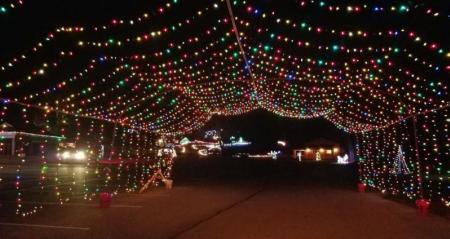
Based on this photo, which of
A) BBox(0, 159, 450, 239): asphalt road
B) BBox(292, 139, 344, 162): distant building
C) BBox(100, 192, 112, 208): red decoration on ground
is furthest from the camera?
BBox(292, 139, 344, 162): distant building

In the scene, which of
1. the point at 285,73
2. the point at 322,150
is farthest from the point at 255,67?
the point at 322,150

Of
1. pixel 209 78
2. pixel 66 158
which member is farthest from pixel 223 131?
pixel 209 78

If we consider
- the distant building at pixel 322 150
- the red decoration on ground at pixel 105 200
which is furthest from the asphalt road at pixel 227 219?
the distant building at pixel 322 150


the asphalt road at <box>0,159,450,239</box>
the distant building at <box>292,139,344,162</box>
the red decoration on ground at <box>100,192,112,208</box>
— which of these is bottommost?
the asphalt road at <box>0,159,450,239</box>

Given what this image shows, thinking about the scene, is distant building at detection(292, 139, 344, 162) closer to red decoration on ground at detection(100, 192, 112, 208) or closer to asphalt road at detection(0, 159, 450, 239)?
asphalt road at detection(0, 159, 450, 239)

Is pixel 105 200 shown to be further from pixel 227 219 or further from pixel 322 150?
pixel 322 150

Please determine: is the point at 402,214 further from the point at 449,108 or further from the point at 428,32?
the point at 428,32

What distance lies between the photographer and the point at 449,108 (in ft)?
32.2

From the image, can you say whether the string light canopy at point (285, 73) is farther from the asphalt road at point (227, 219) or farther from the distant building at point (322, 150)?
the distant building at point (322, 150)

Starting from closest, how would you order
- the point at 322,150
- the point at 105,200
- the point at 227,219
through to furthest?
the point at 227,219
the point at 105,200
the point at 322,150

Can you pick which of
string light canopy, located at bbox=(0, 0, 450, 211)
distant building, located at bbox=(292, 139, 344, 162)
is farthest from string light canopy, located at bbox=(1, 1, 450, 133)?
distant building, located at bbox=(292, 139, 344, 162)

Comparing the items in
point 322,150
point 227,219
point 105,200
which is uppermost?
point 322,150

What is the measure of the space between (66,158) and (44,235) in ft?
92.8

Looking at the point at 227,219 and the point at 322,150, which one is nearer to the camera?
the point at 227,219
